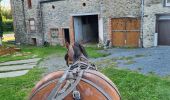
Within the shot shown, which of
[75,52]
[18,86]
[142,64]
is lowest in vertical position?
[18,86]

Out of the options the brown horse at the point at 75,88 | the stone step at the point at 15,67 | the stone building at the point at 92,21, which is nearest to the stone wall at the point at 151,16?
the stone building at the point at 92,21

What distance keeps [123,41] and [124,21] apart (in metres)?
1.55

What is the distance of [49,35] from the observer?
22.5 meters

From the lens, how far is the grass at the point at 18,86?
25.7 feet

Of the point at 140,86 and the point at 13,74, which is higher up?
the point at 140,86

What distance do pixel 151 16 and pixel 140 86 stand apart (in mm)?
9394

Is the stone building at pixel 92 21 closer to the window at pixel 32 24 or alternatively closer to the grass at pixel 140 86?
the window at pixel 32 24

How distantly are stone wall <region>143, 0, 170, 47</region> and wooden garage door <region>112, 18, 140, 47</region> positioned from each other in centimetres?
70

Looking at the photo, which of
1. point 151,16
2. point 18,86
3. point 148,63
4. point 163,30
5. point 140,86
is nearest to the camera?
point 140,86

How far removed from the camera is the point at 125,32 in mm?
17641

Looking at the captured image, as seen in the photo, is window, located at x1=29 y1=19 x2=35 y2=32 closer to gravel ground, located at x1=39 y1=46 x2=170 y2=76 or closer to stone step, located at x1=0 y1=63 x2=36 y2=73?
gravel ground, located at x1=39 y1=46 x2=170 y2=76

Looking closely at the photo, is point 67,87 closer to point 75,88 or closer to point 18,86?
point 75,88

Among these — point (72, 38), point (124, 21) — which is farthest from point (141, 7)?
point (72, 38)

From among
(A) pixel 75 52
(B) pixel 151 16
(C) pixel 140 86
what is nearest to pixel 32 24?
(B) pixel 151 16
